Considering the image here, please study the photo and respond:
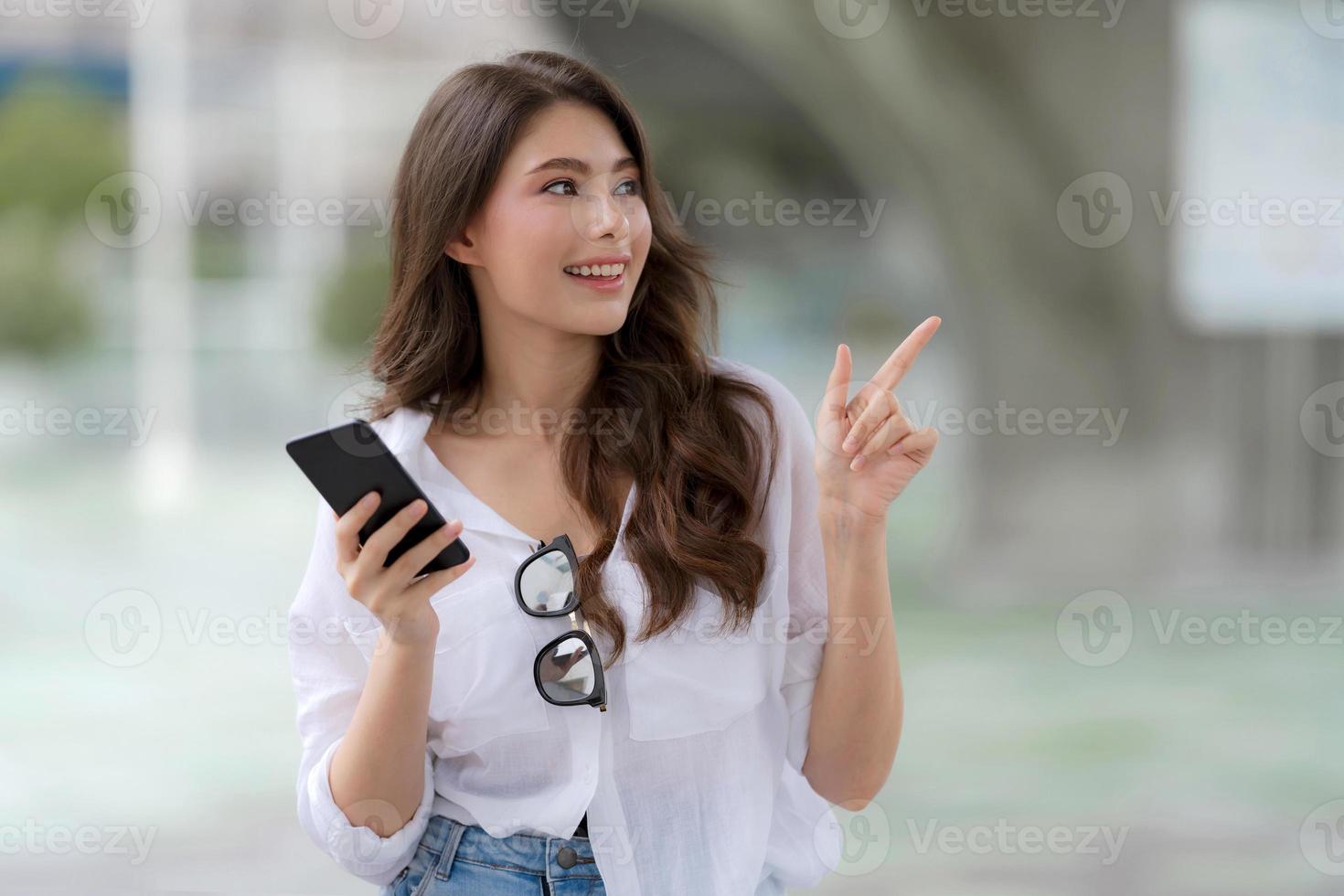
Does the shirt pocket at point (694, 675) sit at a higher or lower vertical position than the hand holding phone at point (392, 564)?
lower

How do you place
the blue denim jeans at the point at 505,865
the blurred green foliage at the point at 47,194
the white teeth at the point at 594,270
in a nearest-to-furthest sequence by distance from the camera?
1. the blue denim jeans at the point at 505,865
2. the white teeth at the point at 594,270
3. the blurred green foliage at the point at 47,194

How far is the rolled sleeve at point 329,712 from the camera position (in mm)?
1578

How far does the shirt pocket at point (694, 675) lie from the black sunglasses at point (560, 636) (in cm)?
5

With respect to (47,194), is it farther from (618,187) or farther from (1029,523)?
(618,187)

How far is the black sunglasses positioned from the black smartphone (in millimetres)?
195

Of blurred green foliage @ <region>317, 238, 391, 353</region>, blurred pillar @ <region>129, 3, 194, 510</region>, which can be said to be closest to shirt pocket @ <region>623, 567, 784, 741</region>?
blurred pillar @ <region>129, 3, 194, 510</region>

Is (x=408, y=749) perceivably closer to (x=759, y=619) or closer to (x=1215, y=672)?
(x=759, y=619)

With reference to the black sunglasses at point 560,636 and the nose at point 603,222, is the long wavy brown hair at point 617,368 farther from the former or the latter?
the nose at point 603,222

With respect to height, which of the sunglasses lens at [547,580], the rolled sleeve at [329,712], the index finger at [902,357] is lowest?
the rolled sleeve at [329,712]

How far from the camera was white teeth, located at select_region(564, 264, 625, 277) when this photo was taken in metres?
1.65

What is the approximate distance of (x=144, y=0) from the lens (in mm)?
14797

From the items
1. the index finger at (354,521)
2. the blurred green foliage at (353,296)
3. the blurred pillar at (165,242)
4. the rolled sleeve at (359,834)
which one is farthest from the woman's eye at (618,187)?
the blurred green foliage at (353,296)

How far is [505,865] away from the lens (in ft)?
5.11

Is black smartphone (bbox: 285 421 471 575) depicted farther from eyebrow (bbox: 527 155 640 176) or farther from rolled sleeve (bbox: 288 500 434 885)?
eyebrow (bbox: 527 155 640 176)
